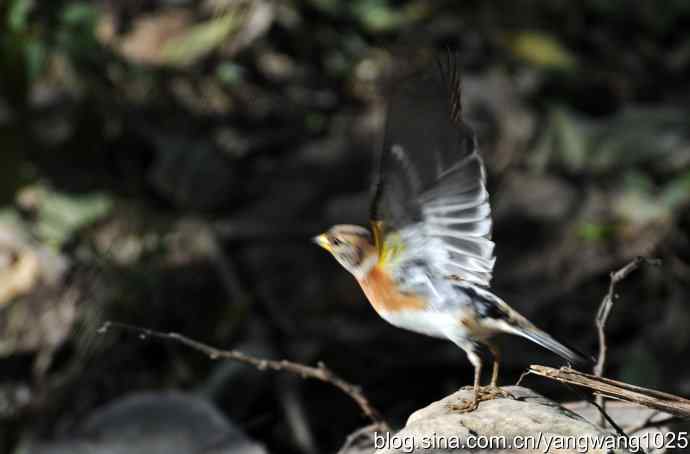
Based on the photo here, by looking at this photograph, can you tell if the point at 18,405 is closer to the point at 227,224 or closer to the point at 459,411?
the point at 227,224

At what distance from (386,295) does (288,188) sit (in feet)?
11.0

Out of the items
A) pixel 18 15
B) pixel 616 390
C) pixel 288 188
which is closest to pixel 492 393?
pixel 616 390

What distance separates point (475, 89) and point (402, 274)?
385 centimetres

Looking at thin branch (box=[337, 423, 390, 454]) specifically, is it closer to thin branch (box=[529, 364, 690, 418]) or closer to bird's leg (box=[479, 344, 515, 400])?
bird's leg (box=[479, 344, 515, 400])

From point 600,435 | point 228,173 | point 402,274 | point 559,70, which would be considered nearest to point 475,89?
point 559,70

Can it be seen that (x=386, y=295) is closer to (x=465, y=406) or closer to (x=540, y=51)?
(x=465, y=406)

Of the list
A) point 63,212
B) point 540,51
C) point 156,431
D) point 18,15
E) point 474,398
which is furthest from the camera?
point 540,51

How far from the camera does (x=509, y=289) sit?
192 inches

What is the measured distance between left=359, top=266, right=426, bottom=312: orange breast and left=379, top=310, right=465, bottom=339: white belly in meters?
0.02

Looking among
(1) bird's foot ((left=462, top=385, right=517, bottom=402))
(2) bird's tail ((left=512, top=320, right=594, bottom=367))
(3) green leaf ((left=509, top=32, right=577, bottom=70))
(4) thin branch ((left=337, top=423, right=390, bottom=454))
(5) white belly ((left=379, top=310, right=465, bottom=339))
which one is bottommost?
(4) thin branch ((left=337, top=423, right=390, bottom=454))

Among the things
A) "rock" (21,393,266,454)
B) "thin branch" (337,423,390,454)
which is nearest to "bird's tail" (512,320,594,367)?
"thin branch" (337,423,390,454)

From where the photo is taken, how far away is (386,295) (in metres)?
2.50

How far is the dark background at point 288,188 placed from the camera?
4.75 meters

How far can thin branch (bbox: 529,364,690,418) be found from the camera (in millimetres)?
2223
